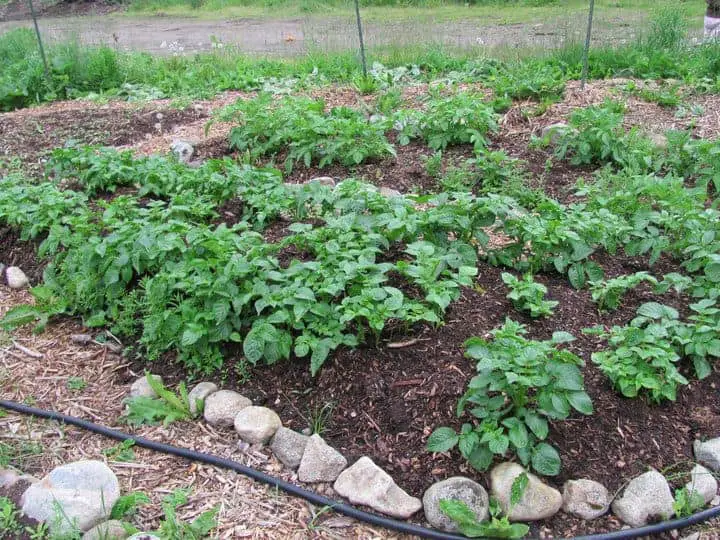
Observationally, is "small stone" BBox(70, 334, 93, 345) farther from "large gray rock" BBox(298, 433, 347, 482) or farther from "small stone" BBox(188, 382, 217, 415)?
"large gray rock" BBox(298, 433, 347, 482)

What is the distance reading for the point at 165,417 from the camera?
3230 millimetres

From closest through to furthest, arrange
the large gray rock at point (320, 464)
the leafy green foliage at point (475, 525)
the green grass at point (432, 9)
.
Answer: the leafy green foliage at point (475, 525)
the large gray rock at point (320, 464)
the green grass at point (432, 9)

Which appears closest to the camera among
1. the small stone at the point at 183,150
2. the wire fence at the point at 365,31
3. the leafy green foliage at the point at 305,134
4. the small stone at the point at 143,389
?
the small stone at the point at 143,389

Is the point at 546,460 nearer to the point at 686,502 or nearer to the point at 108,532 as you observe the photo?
the point at 686,502

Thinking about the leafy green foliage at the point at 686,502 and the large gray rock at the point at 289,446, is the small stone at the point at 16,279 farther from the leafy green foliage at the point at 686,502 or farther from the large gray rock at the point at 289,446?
the leafy green foliage at the point at 686,502

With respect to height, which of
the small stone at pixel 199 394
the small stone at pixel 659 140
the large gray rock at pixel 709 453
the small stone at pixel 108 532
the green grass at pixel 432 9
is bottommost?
the large gray rock at pixel 709 453

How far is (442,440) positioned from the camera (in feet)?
9.24

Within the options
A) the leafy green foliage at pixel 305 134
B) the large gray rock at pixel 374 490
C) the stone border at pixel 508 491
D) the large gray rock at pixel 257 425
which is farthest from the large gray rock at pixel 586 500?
the leafy green foliage at pixel 305 134

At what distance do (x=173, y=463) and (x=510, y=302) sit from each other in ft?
5.65

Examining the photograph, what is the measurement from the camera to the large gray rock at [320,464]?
2.88 m

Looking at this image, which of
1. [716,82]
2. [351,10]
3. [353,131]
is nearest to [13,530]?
[353,131]

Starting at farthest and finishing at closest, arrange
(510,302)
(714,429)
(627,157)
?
1. (627,157)
2. (510,302)
3. (714,429)

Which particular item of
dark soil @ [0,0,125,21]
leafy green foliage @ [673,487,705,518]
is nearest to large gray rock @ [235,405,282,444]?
leafy green foliage @ [673,487,705,518]

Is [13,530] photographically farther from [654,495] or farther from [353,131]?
[353,131]
